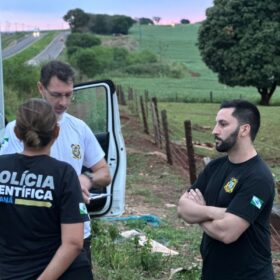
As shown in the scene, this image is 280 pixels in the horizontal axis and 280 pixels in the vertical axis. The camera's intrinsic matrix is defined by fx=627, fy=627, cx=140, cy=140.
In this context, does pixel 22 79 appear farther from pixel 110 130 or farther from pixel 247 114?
pixel 247 114

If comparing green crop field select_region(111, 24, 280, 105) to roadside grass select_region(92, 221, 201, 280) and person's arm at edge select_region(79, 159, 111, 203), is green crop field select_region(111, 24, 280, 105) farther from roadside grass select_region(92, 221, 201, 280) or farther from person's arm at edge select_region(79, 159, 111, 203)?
person's arm at edge select_region(79, 159, 111, 203)

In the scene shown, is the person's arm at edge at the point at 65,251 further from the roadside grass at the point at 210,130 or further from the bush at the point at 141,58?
the bush at the point at 141,58

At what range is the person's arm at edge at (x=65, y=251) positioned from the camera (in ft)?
9.51

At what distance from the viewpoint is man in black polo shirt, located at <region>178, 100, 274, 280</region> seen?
333cm

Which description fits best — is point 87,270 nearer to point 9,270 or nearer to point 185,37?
point 9,270

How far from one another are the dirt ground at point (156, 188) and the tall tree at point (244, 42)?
1435 cm

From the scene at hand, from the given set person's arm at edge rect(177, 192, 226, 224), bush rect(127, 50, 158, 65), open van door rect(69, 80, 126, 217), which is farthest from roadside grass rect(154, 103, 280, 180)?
bush rect(127, 50, 158, 65)

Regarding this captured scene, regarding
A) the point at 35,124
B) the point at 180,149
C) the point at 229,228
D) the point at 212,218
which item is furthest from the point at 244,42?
the point at 35,124

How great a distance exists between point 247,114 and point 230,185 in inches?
16.3

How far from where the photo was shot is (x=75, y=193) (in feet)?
9.57

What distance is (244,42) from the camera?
31766 millimetres

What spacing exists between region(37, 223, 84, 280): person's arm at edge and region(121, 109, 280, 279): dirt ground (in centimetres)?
376

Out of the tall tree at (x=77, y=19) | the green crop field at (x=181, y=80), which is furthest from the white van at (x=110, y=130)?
the tall tree at (x=77, y=19)

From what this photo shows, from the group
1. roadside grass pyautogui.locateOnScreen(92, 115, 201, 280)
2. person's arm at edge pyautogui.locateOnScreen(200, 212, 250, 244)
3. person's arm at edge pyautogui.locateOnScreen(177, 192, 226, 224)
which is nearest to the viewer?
person's arm at edge pyautogui.locateOnScreen(200, 212, 250, 244)
